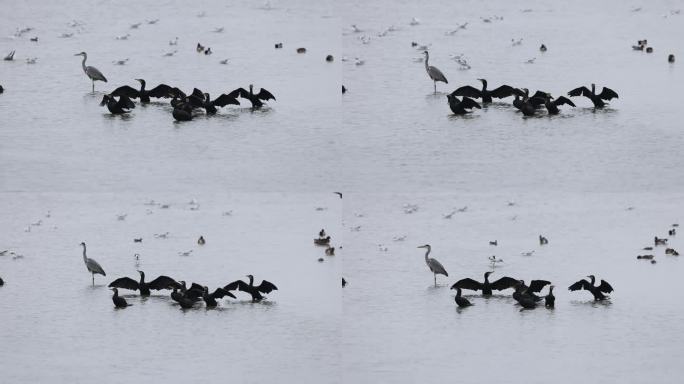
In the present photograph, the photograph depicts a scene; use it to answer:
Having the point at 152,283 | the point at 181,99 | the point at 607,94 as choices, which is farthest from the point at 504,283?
the point at 181,99

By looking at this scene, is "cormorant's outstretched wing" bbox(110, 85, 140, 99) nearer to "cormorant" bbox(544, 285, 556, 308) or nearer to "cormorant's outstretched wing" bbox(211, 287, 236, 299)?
"cormorant's outstretched wing" bbox(211, 287, 236, 299)

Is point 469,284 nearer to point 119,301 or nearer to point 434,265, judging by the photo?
point 434,265

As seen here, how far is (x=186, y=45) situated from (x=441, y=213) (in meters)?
5.75

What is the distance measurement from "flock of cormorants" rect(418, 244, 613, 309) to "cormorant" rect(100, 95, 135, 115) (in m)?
4.52

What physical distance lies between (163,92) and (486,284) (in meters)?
5.09

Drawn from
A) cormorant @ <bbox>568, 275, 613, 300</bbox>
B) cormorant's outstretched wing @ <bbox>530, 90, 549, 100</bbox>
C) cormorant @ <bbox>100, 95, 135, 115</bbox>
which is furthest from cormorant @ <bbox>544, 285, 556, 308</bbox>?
cormorant @ <bbox>100, 95, 135, 115</bbox>

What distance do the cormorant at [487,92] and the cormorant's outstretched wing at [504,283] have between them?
3.47m

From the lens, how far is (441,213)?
846 inches

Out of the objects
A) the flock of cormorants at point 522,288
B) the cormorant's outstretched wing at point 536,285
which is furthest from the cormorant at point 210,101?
the cormorant's outstretched wing at point 536,285

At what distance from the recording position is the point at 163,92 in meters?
22.1

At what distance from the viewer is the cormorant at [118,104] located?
70.8ft

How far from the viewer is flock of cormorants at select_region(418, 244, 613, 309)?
1939cm

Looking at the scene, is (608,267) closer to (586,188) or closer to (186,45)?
(586,188)

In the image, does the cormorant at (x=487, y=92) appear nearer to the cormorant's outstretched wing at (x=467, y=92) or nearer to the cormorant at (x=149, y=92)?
the cormorant's outstretched wing at (x=467, y=92)
